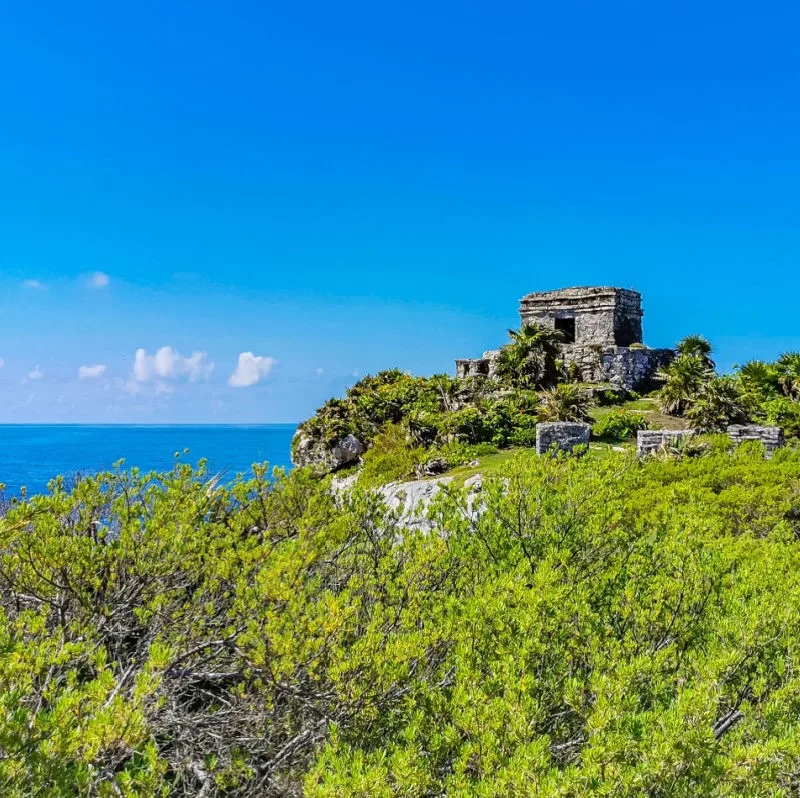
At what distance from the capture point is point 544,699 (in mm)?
5422

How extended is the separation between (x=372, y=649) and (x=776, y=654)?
370cm

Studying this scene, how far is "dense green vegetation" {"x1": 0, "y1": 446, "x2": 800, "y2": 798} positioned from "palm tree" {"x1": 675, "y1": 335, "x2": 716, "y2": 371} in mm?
28203

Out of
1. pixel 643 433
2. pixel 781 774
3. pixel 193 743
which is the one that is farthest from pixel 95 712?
pixel 643 433

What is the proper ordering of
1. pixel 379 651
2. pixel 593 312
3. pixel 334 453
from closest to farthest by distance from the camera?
pixel 379 651
pixel 334 453
pixel 593 312

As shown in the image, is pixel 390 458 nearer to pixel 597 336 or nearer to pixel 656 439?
pixel 656 439

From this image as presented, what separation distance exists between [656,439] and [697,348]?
49.4 ft

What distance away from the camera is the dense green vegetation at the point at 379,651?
4230mm

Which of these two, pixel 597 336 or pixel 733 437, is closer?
pixel 733 437

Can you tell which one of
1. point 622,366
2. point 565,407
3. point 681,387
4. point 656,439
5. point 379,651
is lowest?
point 379,651

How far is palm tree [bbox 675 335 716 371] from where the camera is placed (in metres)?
35.4

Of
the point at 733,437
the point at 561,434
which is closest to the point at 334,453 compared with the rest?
the point at 561,434

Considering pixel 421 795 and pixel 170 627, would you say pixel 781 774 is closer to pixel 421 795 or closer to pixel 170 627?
pixel 421 795

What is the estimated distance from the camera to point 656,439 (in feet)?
74.6

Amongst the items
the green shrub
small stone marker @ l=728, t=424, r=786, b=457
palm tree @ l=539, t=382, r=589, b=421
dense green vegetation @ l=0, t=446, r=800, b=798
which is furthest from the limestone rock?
dense green vegetation @ l=0, t=446, r=800, b=798
